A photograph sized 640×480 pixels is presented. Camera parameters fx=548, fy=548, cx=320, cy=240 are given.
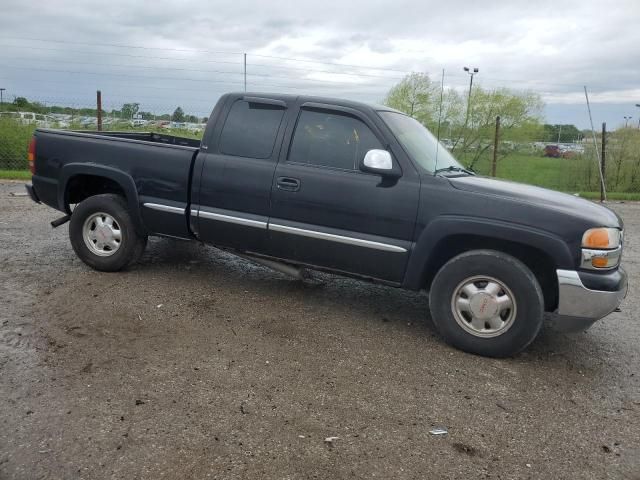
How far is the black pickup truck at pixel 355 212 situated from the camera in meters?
3.91

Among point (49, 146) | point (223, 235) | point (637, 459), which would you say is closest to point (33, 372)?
point (223, 235)

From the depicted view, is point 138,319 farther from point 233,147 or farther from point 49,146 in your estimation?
point 49,146

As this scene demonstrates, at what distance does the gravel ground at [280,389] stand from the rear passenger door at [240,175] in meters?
0.66

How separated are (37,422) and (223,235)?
92.7 inches

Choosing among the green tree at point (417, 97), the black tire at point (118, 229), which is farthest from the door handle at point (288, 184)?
the green tree at point (417, 97)

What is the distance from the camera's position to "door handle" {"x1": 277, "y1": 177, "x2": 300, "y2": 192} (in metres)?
4.57

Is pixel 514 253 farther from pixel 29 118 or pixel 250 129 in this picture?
pixel 29 118

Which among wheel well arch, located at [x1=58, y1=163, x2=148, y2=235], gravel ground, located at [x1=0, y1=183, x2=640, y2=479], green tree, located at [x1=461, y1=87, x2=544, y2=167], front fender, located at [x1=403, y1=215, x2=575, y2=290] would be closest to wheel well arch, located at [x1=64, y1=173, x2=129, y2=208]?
wheel well arch, located at [x1=58, y1=163, x2=148, y2=235]

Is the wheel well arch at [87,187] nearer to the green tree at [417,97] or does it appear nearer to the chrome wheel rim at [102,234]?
the chrome wheel rim at [102,234]

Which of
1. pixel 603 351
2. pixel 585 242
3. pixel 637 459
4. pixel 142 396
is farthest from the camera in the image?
pixel 603 351

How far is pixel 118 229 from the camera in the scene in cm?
545

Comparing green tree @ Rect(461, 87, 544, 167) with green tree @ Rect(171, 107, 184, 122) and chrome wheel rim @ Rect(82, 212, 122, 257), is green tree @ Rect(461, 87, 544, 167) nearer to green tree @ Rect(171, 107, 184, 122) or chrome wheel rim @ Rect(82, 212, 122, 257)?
green tree @ Rect(171, 107, 184, 122)

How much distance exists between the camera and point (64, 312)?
4.50 m

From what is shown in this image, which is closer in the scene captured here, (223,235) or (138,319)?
(138,319)
